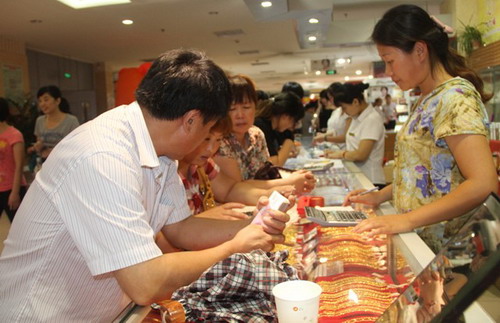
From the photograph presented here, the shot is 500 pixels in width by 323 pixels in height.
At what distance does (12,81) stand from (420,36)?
11756mm

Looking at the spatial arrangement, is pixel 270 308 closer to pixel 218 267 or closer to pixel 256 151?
pixel 218 267

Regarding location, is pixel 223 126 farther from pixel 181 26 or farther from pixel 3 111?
pixel 181 26

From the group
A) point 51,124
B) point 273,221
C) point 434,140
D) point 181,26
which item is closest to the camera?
point 273,221

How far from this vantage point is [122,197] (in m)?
1.28

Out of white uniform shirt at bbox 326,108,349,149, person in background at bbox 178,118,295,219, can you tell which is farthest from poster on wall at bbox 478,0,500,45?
person in background at bbox 178,118,295,219

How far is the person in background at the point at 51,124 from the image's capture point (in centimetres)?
584

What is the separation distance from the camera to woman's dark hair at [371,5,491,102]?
196 cm

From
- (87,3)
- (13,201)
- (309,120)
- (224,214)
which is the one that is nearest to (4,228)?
(13,201)

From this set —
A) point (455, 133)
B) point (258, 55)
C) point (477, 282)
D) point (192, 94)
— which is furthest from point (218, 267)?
point (258, 55)

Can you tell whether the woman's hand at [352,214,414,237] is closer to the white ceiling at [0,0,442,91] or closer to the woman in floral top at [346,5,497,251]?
the woman in floral top at [346,5,497,251]

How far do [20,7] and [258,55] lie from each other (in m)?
9.30

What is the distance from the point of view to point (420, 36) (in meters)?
1.96

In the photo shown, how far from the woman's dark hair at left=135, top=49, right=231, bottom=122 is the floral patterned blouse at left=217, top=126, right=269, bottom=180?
160 cm

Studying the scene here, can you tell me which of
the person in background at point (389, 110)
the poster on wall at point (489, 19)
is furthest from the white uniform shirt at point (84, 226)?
the person in background at point (389, 110)
